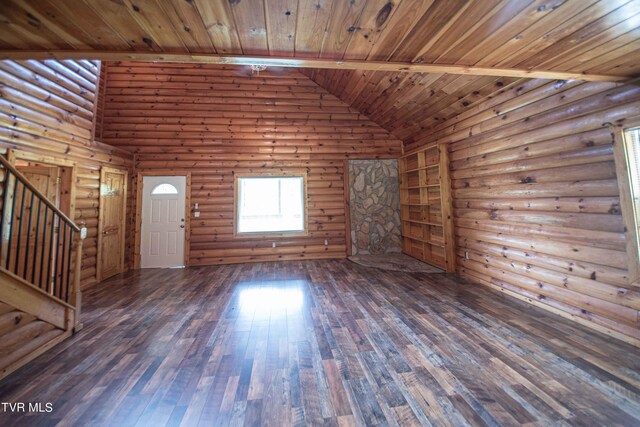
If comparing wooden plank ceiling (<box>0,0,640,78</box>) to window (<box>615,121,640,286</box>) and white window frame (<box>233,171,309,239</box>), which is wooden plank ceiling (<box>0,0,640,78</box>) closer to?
window (<box>615,121,640,286</box>)

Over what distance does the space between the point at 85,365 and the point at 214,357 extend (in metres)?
1.03

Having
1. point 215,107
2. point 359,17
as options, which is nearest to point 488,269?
point 359,17

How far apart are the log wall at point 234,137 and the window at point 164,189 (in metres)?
0.39

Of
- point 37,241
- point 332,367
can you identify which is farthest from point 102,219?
point 332,367

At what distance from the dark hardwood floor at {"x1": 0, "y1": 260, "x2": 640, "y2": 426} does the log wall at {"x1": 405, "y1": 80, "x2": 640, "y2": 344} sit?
356 mm

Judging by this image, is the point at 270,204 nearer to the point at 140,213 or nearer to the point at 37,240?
the point at 140,213

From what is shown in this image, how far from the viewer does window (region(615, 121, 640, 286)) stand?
213 cm

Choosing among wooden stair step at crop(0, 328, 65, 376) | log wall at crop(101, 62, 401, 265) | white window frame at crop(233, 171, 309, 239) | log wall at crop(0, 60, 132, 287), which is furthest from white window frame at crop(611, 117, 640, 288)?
log wall at crop(0, 60, 132, 287)

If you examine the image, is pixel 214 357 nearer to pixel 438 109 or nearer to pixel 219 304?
pixel 219 304

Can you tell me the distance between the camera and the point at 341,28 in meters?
1.51

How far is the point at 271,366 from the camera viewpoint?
6.40 feet

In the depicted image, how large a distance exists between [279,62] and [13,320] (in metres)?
3.09

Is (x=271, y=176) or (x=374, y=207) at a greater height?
(x=271, y=176)

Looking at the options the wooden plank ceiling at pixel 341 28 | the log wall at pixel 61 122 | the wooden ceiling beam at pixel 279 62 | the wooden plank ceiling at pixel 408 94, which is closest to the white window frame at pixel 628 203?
the wooden ceiling beam at pixel 279 62
